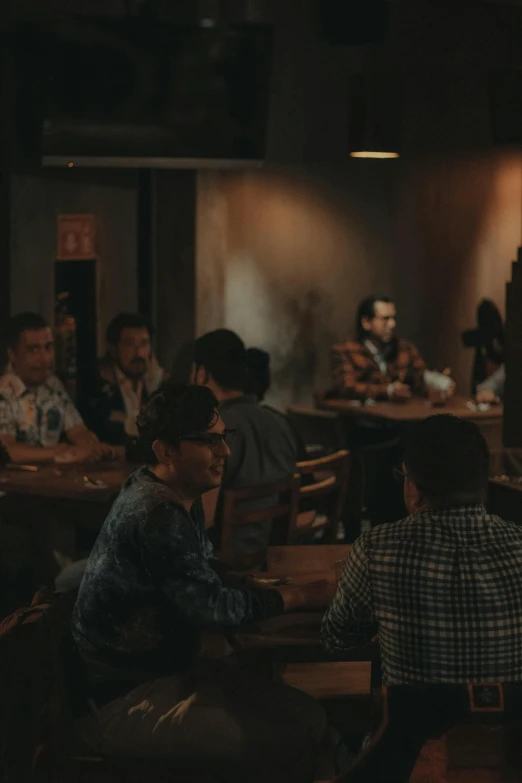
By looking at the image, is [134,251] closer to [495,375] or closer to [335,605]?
[495,375]

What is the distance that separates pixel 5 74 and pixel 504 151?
192 inches

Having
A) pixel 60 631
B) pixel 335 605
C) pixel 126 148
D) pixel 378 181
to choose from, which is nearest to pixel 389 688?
pixel 335 605

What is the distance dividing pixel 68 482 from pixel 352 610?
2.44 m

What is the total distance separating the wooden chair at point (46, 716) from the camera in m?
2.55

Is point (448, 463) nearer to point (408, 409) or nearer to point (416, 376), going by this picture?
point (408, 409)

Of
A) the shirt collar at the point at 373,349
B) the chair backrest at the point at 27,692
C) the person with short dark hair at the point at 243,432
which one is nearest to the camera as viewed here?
the chair backrest at the point at 27,692

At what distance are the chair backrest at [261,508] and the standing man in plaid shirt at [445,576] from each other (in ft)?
4.52

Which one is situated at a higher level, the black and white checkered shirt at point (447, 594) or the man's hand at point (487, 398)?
the black and white checkered shirt at point (447, 594)

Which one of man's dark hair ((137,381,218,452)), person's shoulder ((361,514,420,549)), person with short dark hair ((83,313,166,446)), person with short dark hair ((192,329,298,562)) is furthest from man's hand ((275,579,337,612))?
person with short dark hair ((83,313,166,446))

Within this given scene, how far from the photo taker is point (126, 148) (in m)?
6.96

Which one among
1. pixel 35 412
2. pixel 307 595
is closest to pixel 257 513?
pixel 307 595

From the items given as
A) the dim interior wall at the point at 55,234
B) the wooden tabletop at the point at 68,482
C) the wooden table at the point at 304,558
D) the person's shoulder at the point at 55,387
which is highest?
the dim interior wall at the point at 55,234

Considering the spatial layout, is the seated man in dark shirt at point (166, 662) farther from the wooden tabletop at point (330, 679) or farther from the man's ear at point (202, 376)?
the man's ear at point (202, 376)

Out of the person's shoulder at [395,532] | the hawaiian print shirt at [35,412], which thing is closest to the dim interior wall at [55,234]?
the hawaiian print shirt at [35,412]
